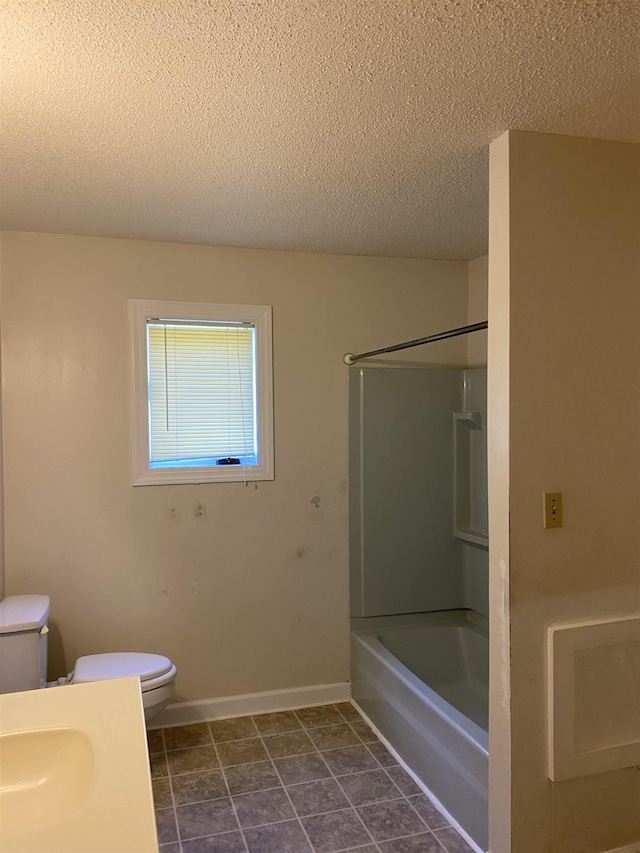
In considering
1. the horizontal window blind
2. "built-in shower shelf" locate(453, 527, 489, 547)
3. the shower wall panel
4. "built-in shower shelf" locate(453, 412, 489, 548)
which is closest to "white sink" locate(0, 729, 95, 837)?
the horizontal window blind

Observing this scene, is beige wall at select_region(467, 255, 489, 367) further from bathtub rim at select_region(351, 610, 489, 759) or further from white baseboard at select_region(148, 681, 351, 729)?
white baseboard at select_region(148, 681, 351, 729)

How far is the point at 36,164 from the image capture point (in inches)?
86.9

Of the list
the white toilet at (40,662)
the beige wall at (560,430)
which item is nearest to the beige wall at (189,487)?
the white toilet at (40,662)

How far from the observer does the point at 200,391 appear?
3.34 meters

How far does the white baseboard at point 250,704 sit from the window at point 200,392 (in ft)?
3.68

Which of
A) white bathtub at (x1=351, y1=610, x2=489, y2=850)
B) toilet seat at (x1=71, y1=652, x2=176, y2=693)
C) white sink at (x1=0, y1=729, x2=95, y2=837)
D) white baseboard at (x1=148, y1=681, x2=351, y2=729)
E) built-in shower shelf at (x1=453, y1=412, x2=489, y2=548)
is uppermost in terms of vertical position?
built-in shower shelf at (x1=453, y1=412, x2=489, y2=548)

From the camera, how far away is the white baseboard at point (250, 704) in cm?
329

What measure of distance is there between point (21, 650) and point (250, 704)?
1.24m

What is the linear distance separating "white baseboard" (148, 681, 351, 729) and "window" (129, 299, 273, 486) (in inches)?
44.1

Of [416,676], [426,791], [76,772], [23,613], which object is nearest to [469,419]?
[416,676]

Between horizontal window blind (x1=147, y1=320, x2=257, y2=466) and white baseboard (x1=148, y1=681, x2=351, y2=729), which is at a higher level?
horizontal window blind (x1=147, y1=320, x2=257, y2=466)

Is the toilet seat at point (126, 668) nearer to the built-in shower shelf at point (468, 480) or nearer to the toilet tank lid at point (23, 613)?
the toilet tank lid at point (23, 613)

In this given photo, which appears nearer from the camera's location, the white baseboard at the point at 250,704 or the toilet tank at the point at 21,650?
the toilet tank at the point at 21,650

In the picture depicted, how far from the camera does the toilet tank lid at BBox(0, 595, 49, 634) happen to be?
2.64 meters
